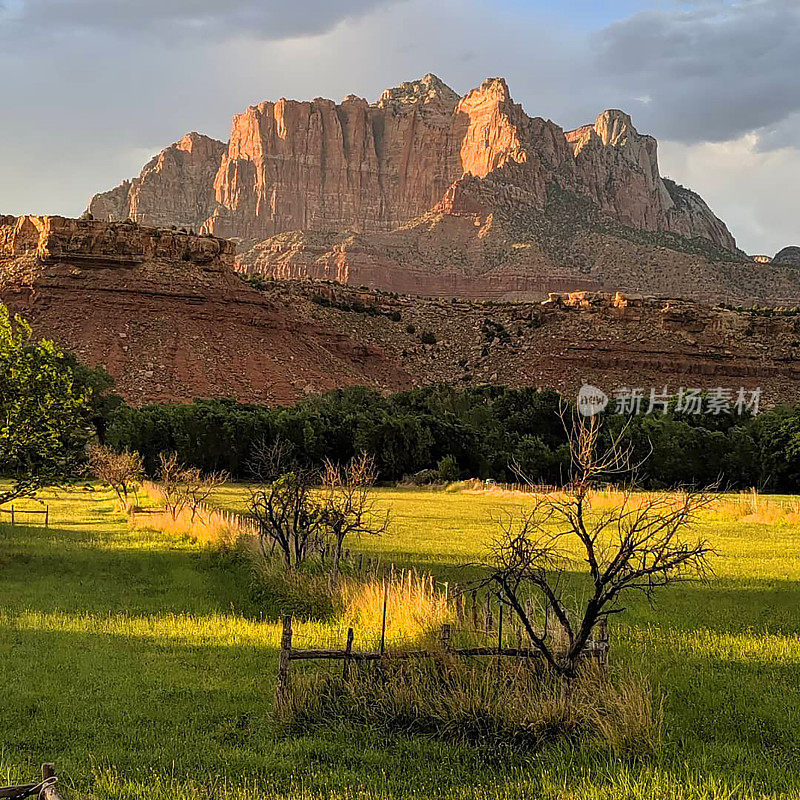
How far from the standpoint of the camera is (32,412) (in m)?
19.9

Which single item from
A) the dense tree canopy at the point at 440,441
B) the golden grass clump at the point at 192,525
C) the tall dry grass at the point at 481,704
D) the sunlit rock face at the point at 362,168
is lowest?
the golden grass clump at the point at 192,525

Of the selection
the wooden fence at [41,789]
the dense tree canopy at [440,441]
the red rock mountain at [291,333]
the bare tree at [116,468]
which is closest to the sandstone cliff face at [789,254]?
the red rock mountain at [291,333]

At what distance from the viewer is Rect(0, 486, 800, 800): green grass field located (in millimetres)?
7254

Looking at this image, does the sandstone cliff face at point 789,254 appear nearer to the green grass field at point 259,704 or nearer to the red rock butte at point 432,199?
the red rock butte at point 432,199

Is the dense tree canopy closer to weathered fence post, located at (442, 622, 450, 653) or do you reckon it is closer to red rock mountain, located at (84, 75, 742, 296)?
weathered fence post, located at (442, 622, 450, 653)

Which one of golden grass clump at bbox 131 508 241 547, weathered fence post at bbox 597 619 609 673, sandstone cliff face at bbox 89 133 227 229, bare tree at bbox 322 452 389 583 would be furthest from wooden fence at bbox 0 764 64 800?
sandstone cliff face at bbox 89 133 227 229

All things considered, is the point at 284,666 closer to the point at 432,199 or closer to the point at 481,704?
the point at 481,704

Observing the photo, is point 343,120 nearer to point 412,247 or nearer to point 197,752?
point 412,247

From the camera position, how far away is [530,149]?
156m

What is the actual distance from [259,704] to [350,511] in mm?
9175

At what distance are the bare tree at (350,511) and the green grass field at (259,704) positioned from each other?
2.04m

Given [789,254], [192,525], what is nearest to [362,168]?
[789,254]

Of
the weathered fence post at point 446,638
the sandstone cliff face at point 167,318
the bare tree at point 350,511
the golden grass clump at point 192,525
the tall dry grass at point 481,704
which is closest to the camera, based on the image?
the tall dry grass at point 481,704

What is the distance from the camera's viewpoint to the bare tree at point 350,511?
16.9m
